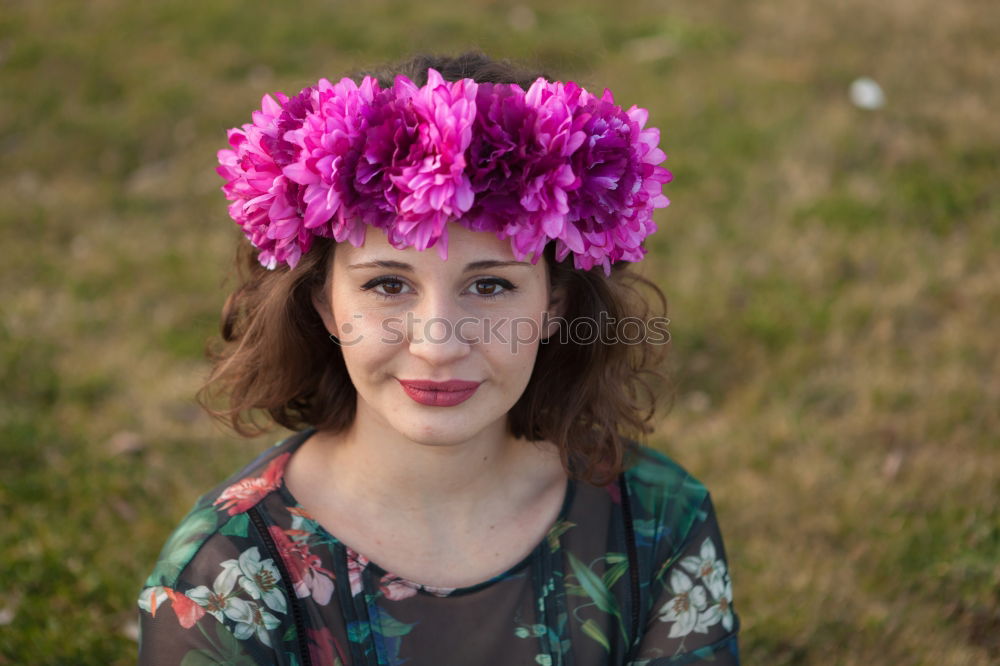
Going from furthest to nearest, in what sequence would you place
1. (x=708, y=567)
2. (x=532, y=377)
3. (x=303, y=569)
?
1. (x=532, y=377)
2. (x=708, y=567)
3. (x=303, y=569)

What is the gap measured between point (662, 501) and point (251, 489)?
1051 mm

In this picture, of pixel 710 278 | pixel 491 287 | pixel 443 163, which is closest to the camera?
pixel 443 163

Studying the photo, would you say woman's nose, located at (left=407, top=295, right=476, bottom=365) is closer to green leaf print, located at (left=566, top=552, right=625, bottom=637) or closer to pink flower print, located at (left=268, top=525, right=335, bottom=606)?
pink flower print, located at (left=268, top=525, right=335, bottom=606)

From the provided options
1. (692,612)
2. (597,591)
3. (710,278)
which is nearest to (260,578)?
(597,591)

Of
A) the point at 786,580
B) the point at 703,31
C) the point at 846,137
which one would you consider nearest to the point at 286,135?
the point at 786,580

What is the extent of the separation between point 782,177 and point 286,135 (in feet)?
13.5

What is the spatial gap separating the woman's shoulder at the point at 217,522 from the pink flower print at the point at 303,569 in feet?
0.29

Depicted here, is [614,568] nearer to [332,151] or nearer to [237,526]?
[237,526]

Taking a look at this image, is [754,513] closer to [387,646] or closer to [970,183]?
[387,646]

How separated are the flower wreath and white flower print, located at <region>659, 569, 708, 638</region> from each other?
2.99ft

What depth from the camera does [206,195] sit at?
19.7ft

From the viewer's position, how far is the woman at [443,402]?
2.09m

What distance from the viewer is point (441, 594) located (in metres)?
2.44

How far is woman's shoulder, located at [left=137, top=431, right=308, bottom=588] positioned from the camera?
7.52 ft
